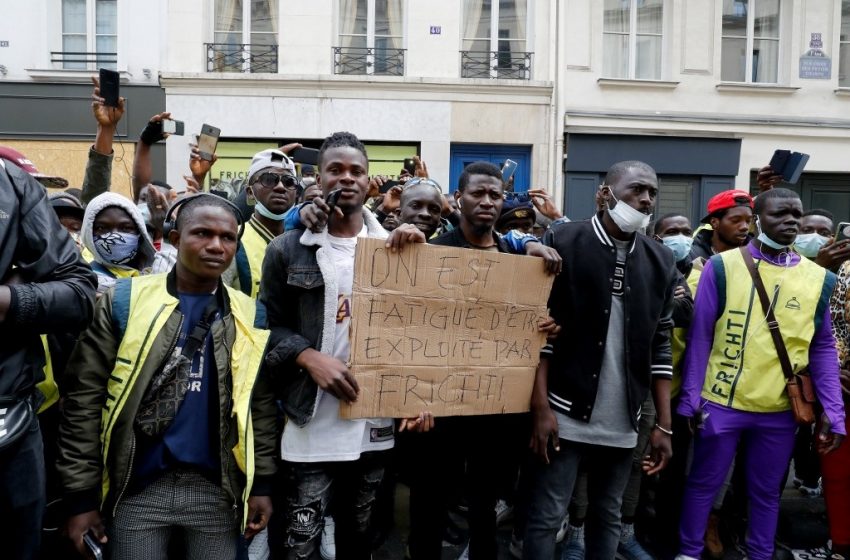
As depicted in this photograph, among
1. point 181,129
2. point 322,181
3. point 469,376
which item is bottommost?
point 469,376

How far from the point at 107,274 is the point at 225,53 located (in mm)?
10777

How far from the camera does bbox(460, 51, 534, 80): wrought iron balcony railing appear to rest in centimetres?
1312

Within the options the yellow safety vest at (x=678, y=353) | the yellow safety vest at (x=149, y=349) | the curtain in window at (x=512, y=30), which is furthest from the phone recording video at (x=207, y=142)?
the curtain in window at (x=512, y=30)

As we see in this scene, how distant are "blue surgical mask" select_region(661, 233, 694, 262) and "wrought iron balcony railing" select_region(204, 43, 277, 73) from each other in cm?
998

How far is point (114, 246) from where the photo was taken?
335 cm

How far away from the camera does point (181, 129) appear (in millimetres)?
5379

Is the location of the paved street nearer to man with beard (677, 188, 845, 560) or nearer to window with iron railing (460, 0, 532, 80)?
man with beard (677, 188, 845, 560)

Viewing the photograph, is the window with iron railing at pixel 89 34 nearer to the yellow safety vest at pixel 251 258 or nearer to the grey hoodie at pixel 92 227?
the yellow safety vest at pixel 251 258

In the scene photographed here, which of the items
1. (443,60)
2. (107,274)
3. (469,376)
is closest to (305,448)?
(469,376)

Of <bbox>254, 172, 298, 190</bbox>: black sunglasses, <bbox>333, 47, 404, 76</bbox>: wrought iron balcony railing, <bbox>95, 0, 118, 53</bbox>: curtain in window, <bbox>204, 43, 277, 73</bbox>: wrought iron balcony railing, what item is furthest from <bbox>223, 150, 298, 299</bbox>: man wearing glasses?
<bbox>95, 0, 118, 53</bbox>: curtain in window

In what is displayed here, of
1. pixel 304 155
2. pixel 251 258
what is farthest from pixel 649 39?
pixel 251 258

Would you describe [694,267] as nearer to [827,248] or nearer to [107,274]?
[827,248]

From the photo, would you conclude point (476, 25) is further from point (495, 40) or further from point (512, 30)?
point (512, 30)

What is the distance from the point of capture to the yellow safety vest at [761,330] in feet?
12.3
